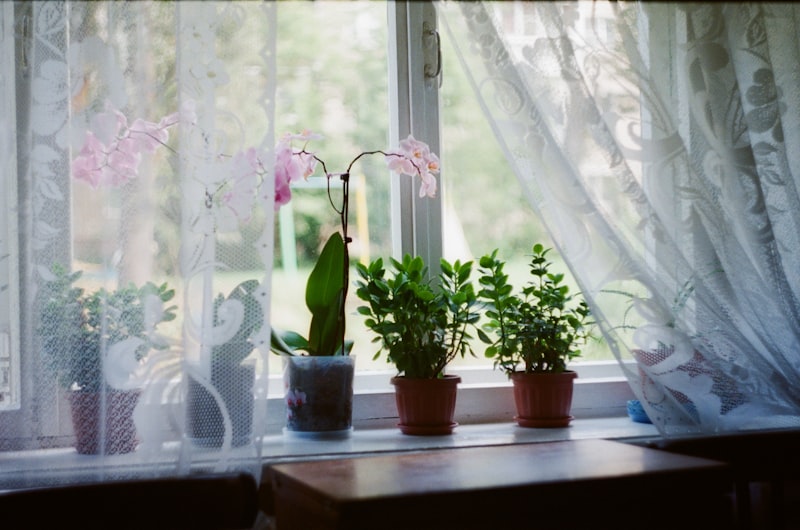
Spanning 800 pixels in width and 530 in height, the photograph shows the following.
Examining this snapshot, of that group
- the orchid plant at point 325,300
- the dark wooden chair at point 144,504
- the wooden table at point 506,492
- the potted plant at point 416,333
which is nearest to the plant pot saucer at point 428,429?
the potted plant at point 416,333

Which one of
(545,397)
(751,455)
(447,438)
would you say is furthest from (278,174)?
(751,455)

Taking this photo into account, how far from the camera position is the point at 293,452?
1.79 meters

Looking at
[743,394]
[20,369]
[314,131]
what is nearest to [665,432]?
[743,394]

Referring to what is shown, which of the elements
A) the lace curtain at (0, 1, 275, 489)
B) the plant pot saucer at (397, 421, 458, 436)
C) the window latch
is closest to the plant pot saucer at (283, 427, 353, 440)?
the plant pot saucer at (397, 421, 458, 436)

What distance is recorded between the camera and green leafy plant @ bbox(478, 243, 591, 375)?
2.08 meters

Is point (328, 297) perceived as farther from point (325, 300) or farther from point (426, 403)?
point (426, 403)

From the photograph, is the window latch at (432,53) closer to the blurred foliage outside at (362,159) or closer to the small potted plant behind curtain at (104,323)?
the blurred foliage outside at (362,159)

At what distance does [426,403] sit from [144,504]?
692mm

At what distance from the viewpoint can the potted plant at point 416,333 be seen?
2002mm

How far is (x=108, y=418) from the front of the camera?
1668 millimetres

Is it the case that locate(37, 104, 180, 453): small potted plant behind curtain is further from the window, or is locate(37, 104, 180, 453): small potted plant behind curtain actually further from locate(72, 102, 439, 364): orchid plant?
the window

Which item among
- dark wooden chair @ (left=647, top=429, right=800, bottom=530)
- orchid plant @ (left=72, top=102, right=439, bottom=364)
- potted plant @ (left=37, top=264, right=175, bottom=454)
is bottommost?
dark wooden chair @ (left=647, top=429, right=800, bottom=530)

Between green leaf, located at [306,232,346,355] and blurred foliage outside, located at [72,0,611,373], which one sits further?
blurred foliage outside, located at [72,0,611,373]

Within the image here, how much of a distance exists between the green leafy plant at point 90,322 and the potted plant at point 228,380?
89 millimetres
